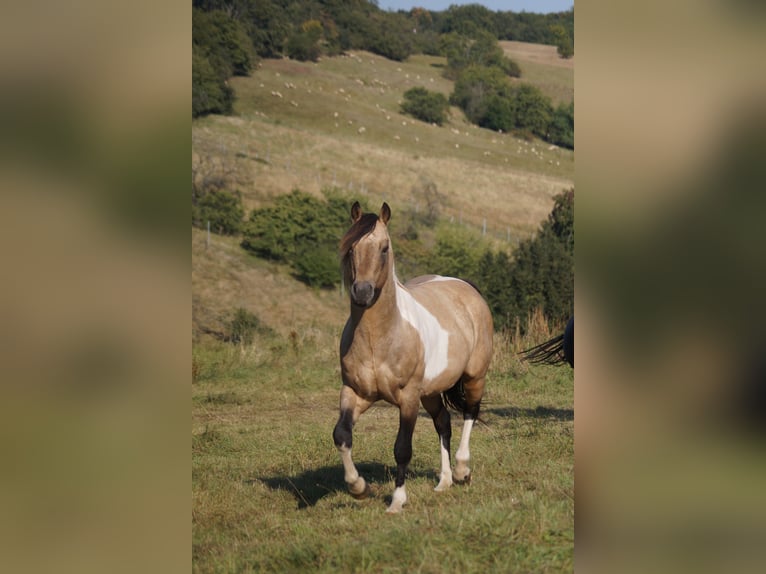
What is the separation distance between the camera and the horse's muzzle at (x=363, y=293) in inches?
204

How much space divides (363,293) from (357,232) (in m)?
0.42

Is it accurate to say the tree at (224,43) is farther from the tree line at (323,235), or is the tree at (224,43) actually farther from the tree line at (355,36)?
the tree line at (323,235)

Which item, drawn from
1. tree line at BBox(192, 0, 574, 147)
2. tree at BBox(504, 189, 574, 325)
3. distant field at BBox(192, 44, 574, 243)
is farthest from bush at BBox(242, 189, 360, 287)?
tree line at BBox(192, 0, 574, 147)

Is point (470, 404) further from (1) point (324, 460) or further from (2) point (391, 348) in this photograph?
(2) point (391, 348)

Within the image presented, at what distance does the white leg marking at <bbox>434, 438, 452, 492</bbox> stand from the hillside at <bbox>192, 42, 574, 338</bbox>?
55.0ft

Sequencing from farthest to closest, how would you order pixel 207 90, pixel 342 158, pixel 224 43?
1. pixel 224 43
2. pixel 342 158
3. pixel 207 90

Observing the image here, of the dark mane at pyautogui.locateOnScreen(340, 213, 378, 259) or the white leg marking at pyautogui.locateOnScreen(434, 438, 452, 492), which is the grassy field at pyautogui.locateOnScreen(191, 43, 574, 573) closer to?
the white leg marking at pyautogui.locateOnScreen(434, 438, 452, 492)

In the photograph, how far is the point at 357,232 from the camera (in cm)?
535

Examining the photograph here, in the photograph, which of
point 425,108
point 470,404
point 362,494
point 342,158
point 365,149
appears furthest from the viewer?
point 425,108

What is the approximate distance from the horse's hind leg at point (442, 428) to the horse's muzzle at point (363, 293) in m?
1.73

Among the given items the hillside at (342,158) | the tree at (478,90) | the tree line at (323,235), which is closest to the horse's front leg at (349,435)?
the hillside at (342,158)

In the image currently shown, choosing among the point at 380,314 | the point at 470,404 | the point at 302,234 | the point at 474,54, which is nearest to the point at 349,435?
the point at 380,314
